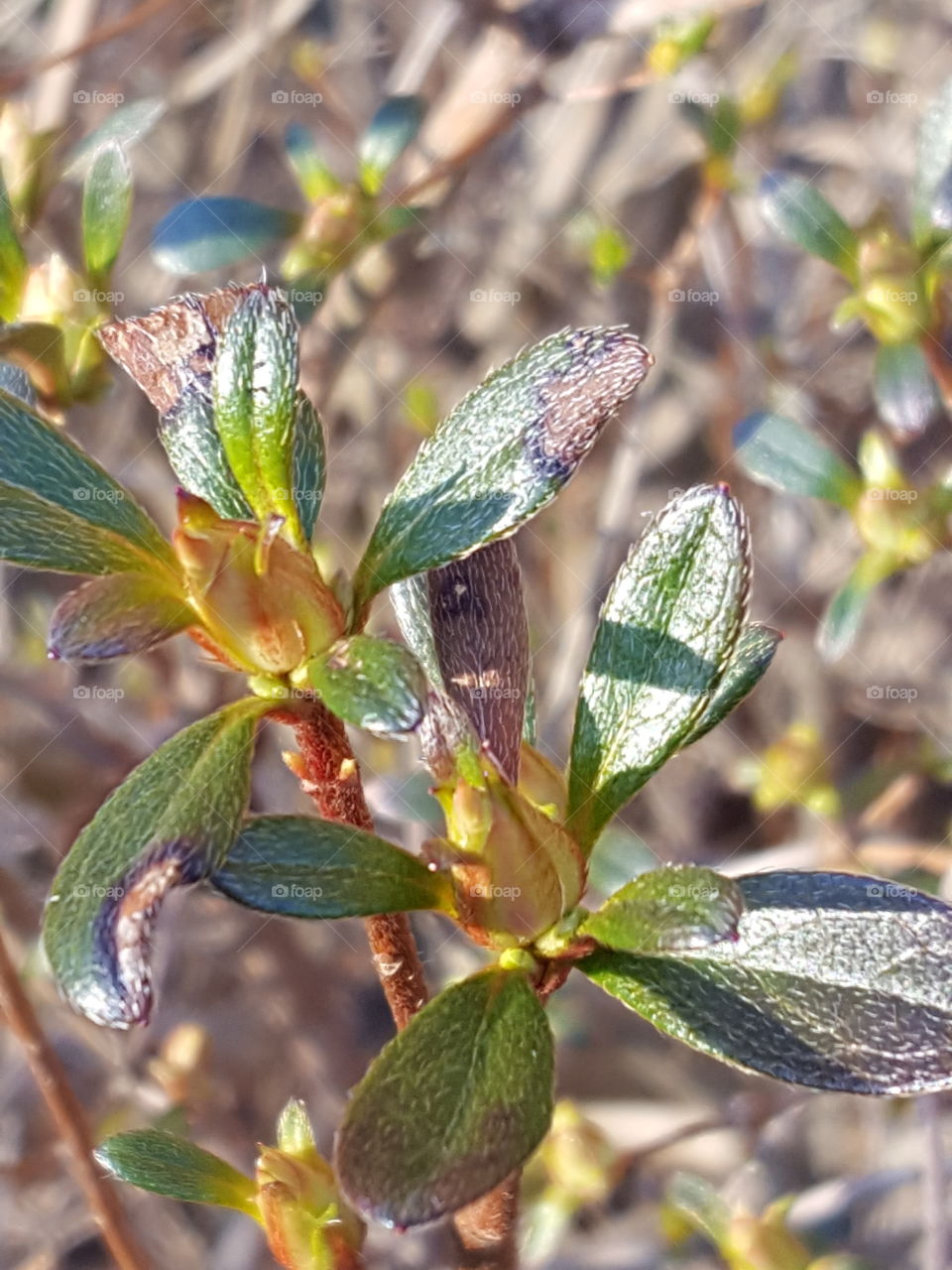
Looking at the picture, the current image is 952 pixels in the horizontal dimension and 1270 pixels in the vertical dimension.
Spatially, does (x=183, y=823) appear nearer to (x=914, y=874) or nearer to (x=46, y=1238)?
(x=914, y=874)

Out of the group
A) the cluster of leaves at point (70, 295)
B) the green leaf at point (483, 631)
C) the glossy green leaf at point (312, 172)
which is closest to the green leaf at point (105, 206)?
the cluster of leaves at point (70, 295)

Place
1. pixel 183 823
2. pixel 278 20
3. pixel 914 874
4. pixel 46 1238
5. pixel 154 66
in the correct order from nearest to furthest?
pixel 183 823 → pixel 914 874 → pixel 46 1238 → pixel 278 20 → pixel 154 66

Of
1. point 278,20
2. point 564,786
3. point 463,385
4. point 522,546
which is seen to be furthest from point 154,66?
point 564,786

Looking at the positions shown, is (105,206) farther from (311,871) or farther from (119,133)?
(311,871)

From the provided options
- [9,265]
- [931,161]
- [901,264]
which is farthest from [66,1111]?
[931,161]
